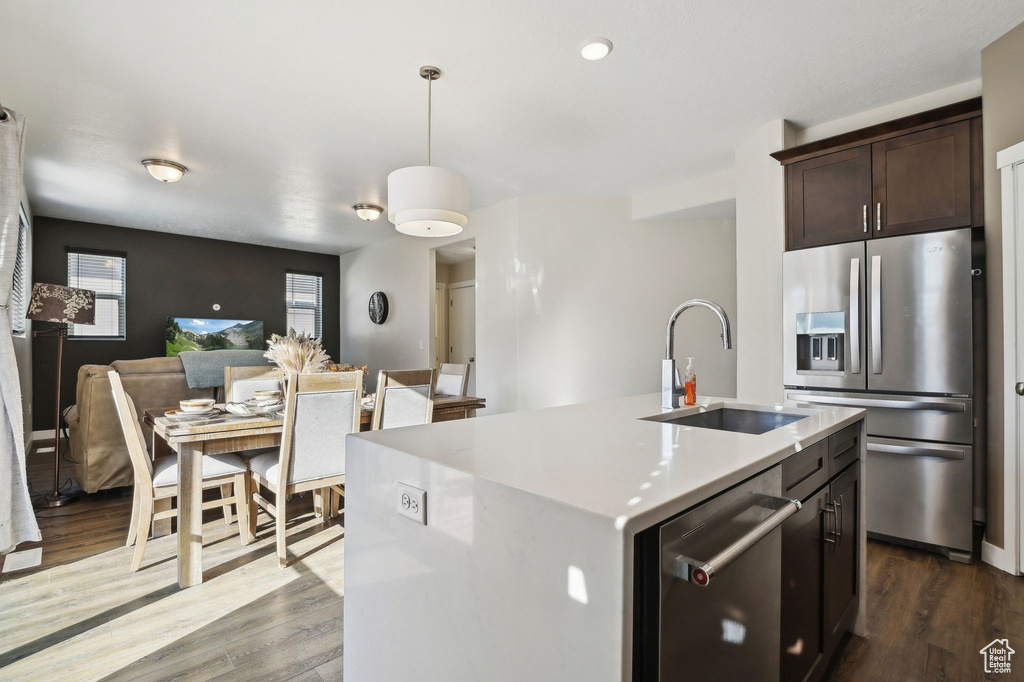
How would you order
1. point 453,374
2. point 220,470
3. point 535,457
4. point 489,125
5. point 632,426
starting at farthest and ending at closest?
point 453,374 → point 489,125 → point 220,470 → point 632,426 → point 535,457

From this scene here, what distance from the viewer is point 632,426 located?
150 cm

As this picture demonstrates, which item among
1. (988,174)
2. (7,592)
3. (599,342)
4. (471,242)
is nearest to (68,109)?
(7,592)

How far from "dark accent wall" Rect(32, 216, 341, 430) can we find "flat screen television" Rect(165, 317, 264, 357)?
0.11 metres

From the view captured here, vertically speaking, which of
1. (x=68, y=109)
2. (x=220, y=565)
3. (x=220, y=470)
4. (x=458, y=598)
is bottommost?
(x=220, y=565)

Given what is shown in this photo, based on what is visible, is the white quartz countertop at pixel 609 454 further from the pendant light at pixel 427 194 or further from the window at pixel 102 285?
the window at pixel 102 285

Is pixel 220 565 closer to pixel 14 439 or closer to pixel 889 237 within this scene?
pixel 14 439

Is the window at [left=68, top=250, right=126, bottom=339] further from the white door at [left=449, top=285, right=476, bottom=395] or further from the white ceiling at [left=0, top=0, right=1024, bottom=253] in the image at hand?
the white door at [left=449, top=285, right=476, bottom=395]

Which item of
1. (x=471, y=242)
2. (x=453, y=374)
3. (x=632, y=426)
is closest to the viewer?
(x=632, y=426)

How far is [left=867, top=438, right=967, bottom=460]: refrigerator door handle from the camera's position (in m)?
2.54

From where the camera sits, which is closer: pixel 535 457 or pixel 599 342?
pixel 535 457

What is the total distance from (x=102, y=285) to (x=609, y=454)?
756cm

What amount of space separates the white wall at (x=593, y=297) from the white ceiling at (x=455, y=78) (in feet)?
2.34

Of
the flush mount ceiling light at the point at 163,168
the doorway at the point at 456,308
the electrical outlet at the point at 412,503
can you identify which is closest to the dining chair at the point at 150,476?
the electrical outlet at the point at 412,503

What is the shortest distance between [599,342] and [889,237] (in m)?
2.69
